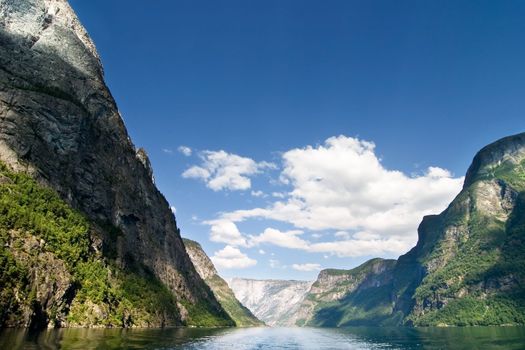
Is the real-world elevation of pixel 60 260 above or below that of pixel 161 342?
above

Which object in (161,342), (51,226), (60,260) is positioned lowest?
(161,342)

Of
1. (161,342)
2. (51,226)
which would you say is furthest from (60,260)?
(161,342)

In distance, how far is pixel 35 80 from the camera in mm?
194625

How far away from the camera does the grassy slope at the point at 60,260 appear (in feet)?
342

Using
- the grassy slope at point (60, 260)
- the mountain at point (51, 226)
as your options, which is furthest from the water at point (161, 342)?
the mountain at point (51, 226)

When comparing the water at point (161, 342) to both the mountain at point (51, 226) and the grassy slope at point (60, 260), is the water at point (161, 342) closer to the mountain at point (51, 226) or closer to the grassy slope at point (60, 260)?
the grassy slope at point (60, 260)

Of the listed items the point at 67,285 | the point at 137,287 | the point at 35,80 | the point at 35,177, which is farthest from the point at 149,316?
the point at 35,80

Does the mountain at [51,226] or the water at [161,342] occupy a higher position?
the mountain at [51,226]

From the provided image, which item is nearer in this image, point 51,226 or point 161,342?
point 161,342

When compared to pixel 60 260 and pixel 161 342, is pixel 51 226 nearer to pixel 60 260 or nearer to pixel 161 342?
pixel 60 260

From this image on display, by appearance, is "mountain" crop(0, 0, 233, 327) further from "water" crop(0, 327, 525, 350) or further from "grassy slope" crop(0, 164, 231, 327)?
"water" crop(0, 327, 525, 350)

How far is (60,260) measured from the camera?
136 m

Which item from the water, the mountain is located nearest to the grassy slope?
the mountain

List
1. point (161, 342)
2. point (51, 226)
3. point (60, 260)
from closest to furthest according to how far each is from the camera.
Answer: point (161, 342)
point (60, 260)
point (51, 226)
